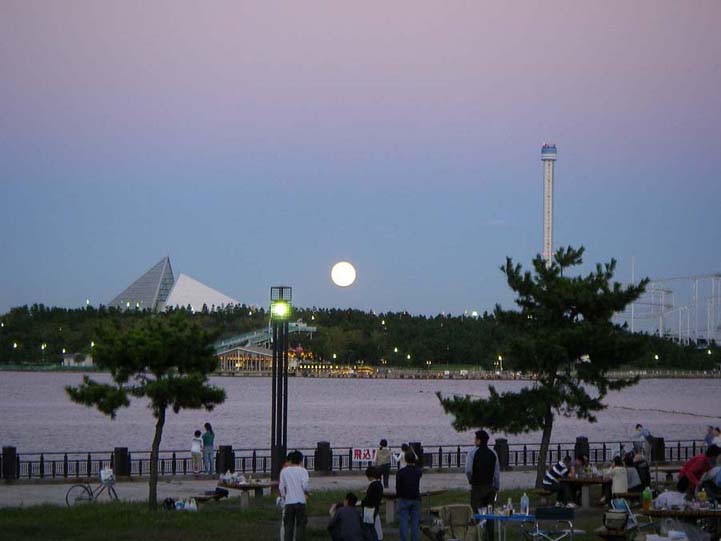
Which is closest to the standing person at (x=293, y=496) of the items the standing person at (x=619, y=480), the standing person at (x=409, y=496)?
the standing person at (x=409, y=496)

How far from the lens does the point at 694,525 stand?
50.2ft

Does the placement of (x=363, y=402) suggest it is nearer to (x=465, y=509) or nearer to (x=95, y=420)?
(x=95, y=420)

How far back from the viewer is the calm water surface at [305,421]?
70.1 metres

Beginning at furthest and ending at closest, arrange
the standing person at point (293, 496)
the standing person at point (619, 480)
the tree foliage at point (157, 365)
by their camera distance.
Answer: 1. the tree foliage at point (157, 365)
2. the standing person at point (619, 480)
3. the standing person at point (293, 496)

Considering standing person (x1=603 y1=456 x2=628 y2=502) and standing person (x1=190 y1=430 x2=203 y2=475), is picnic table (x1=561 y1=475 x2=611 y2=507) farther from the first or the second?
standing person (x1=190 y1=430 x2=203 y2=475)

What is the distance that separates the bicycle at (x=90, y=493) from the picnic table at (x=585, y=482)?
8.32 meters

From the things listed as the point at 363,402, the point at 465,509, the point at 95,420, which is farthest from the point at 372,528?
the point at 363,402

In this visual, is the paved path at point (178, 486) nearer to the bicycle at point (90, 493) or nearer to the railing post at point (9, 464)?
the bicycle at point (90, 493)

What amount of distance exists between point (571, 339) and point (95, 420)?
7592 centimetres

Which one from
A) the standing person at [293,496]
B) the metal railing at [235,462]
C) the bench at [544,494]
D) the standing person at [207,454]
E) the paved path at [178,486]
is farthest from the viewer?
the standing person at [207,454]

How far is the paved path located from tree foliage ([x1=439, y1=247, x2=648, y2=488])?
275 cm

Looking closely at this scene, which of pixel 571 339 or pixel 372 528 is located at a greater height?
pixel 571 339

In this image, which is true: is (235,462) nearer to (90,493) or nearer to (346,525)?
(90,493)

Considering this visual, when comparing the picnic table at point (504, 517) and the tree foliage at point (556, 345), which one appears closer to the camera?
the picnic table at point (504, 517)
